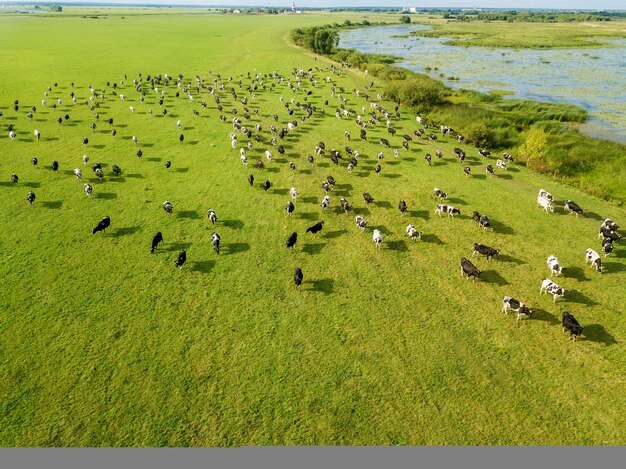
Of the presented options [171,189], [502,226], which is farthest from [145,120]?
[502,226]

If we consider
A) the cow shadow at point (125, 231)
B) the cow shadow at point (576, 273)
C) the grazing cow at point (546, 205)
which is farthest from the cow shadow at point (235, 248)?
the grazing cow at point (546, 205)

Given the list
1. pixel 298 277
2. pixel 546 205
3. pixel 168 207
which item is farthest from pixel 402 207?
pixel 168 207

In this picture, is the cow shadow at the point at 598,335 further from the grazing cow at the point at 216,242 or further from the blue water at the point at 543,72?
the blue water at the point at 543,72

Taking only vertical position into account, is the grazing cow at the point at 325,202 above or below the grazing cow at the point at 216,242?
above

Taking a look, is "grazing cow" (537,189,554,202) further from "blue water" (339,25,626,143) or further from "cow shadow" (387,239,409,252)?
"blue water" (339,25,626,143)

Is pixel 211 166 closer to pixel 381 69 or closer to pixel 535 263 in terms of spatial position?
pixel 535 263

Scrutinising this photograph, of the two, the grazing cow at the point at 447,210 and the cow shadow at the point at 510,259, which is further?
the grazing cow at the point at 447,210
